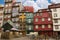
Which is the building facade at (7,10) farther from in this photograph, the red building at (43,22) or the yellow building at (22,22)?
the red building at (43,22)

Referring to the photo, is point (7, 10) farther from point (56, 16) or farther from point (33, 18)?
point (56, 16)

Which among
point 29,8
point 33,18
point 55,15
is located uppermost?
point 29,8

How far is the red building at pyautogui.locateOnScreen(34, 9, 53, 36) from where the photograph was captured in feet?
50.3

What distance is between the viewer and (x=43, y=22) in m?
15.8

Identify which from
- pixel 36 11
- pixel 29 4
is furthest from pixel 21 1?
pixel 36 11

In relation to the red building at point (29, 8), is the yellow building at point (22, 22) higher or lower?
lower

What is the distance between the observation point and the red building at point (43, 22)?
15327 millimetres

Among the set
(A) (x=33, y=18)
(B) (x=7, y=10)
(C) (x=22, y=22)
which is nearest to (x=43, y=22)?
(A) (x=33, y=18)

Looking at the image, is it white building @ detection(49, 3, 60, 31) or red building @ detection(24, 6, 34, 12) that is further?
red building @ detection(24, 6, 34, 12)

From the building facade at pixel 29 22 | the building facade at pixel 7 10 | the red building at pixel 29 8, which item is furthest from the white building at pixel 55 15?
the building facade at pixel 7 10

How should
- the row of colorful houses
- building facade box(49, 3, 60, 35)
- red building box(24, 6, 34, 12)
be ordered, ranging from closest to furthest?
building facade box(49, 3, 60, 35) < the row of colorful houses < red building box(24, 6, 34, 12)

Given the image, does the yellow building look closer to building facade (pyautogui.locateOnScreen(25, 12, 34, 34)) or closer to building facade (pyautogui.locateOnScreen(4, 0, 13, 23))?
building facade (pyautogui.locateOnScreen(25, 12, 34, 34))

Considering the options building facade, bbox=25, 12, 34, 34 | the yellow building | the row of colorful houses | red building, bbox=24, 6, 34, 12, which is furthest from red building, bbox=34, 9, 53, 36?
the yellow building

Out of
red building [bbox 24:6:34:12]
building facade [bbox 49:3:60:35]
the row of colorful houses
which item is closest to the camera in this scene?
building facade [bbox 49:3:60:35]
